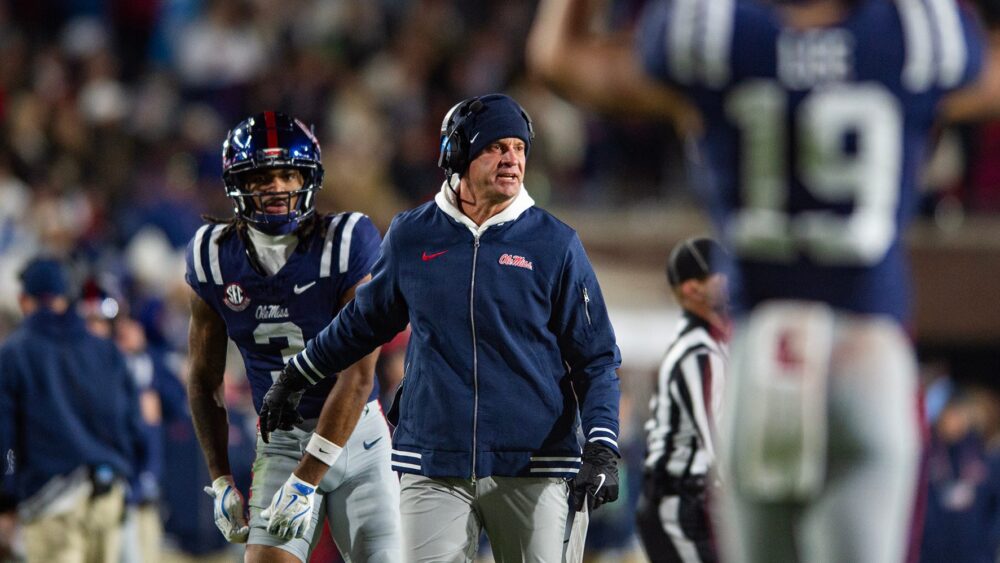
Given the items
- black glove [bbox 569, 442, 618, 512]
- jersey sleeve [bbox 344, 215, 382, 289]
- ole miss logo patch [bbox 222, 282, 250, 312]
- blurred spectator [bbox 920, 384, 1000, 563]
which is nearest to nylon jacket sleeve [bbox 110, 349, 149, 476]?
ole miss logo patch [bbox 222, 282, 250, 312]

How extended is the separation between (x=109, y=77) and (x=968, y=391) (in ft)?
29.5

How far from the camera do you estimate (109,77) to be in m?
15.8

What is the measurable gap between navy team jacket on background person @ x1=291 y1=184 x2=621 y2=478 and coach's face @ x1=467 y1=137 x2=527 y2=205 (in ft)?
0.24

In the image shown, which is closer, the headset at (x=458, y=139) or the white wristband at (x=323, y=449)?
the headset at (x=458, y=139)

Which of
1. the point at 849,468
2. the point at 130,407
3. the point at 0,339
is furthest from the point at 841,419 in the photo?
the point at 0,339

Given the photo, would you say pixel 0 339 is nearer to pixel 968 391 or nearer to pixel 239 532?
pixel 239 532

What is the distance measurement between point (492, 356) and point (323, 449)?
2.40 ft

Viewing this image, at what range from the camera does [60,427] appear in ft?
24.1

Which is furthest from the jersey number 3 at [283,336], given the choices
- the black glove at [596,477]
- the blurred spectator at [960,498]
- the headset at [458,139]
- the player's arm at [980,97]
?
the blurred spectator at [960,498]

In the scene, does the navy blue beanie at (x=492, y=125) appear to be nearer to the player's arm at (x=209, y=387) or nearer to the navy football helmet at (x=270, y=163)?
the navy football helmet at (x=270, y=163)

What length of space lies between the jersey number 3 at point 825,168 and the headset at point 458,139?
1.84m

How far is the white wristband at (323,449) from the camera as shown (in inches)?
199

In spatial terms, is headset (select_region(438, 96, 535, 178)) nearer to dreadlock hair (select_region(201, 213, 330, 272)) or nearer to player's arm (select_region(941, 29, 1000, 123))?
dreadlock hair (select_region(201, 213, 330, 272))

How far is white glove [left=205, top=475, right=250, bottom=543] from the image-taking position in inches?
211
